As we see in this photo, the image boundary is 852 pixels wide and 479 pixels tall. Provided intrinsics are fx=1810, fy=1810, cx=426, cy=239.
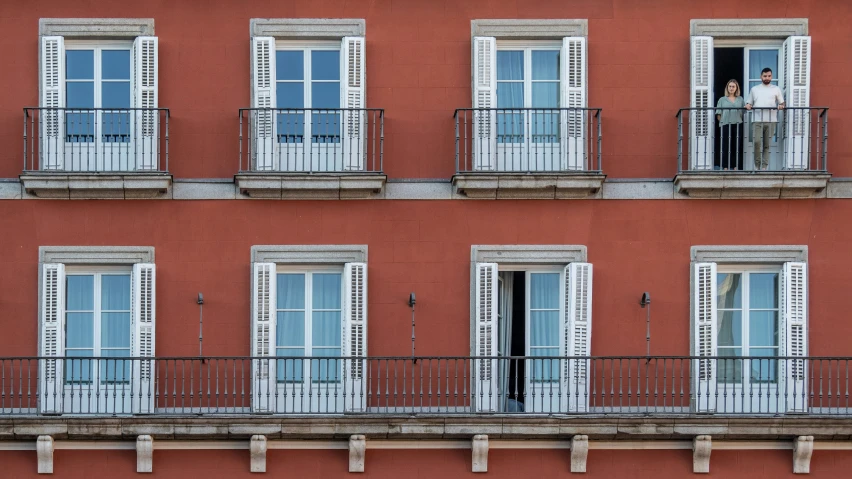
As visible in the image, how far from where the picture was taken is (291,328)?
964 inches

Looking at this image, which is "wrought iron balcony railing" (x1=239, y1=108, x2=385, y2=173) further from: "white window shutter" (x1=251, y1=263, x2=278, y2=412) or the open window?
the open window

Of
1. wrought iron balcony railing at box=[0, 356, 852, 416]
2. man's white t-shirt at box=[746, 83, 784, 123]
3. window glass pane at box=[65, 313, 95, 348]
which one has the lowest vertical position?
wrought iron balcony railing at box=[0, 356, 852, 416]

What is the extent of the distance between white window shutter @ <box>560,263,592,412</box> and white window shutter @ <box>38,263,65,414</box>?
670 cm

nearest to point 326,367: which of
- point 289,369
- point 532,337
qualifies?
point 289,369

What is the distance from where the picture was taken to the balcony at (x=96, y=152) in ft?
78.8

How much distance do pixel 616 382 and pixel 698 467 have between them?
155 cm

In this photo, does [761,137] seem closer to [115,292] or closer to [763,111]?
[763,111]

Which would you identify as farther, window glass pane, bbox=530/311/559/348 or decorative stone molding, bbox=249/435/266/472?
window glass pane, bbox=530/311/559/348

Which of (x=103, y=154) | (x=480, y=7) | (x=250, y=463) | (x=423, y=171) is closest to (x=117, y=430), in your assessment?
(x=250, y=463)

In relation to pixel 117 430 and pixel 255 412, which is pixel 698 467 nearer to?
pixel 255 412

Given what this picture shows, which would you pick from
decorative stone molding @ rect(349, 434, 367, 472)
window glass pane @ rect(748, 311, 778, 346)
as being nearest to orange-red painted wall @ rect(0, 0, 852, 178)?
window glass pane @ rect(748, 311, 778, 346)

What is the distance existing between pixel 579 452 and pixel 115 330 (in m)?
6.45

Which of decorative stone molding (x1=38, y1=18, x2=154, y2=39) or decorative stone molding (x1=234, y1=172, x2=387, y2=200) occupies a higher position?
decorative stone molding (x1=38, y1=18, x2=154, y2=39)

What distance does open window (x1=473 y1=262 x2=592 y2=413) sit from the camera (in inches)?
947
